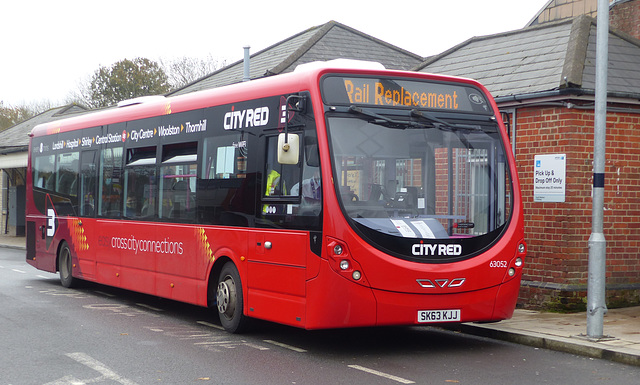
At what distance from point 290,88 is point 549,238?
4.73 metres

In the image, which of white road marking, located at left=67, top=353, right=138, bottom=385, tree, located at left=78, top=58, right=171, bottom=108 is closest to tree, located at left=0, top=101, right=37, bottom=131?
tree, located at left=78, top=58, right=171, bottom=108

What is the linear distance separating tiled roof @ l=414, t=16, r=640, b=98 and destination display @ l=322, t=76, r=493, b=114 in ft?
8.93

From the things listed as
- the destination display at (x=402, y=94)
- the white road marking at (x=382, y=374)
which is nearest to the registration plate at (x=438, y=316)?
the white road marking at (x=382, y=374)

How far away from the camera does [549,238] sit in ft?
38.3

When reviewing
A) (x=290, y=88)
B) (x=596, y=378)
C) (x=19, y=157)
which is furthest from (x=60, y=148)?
(x=19, y=157)

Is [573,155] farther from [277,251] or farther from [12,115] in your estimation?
[12,115]

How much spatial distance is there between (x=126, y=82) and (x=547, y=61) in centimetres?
5370

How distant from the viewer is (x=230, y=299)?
9953 millimetres

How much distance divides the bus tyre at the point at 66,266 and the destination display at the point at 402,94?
26.6 ft

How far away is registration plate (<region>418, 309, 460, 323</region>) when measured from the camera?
27.6ft

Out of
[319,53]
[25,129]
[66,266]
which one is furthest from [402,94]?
[25,129]

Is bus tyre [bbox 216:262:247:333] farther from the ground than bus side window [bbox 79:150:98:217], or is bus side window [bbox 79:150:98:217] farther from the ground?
bus side window [bbox 79:150:98:217]

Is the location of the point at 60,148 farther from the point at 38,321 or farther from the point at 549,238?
the point at 549,238

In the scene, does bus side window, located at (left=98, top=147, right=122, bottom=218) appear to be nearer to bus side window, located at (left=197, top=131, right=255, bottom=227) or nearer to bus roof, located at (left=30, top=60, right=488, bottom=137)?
bus roof, located at (left=30, top=60, right=488, bottom=137)
